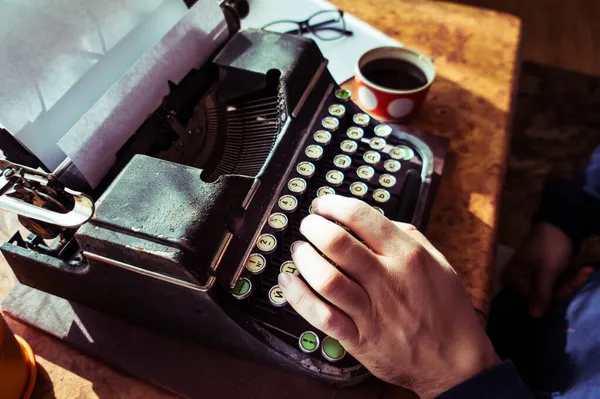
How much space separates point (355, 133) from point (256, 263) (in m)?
0.40

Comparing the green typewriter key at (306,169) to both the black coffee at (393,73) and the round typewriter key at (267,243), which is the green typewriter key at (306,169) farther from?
the black coffee at (393,73)

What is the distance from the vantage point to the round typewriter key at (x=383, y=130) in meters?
1.03

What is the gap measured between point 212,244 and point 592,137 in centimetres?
211

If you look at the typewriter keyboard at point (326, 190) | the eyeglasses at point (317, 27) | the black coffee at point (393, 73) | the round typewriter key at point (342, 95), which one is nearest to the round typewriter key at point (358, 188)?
the typewriter keyboard at point (326, 190)

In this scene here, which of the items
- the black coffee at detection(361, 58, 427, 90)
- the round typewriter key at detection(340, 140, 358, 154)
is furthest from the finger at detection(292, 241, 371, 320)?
the black coffee at detection(361, 58, 427, 90)

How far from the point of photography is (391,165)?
3.23 feet

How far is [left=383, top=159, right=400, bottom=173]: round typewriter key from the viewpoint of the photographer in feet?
3.21

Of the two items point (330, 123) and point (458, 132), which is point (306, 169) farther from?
point (458, 132)

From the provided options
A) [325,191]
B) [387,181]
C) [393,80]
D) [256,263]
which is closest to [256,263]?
[256,263]

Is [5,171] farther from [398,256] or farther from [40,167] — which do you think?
[398,256]

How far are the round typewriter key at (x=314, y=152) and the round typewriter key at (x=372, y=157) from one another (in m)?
0.11

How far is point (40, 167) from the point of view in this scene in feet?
2.36

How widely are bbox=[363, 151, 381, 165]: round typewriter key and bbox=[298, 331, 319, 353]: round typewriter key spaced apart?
0.39 meters

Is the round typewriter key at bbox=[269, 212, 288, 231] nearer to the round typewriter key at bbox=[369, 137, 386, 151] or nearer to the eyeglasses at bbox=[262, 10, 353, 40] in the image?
the round typewriter key at bbox=[369, 137, 386, 151]
